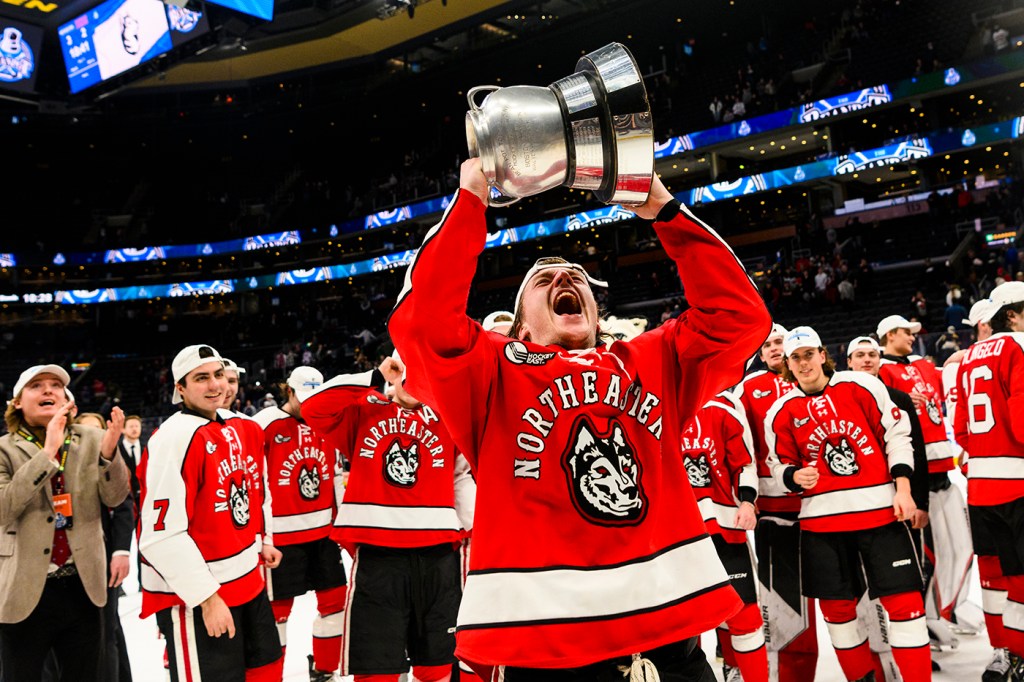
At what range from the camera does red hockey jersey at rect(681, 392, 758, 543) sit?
4879mm

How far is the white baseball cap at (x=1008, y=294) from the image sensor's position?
4941 mm

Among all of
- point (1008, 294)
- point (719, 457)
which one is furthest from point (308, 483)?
point (1008, 294)

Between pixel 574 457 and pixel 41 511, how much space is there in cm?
318

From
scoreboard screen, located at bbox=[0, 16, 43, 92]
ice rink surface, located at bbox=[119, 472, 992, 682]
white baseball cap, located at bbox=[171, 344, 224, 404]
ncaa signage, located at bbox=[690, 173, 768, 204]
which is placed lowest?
ice rink surface, located at bbox=[119, 472, 992, 682]

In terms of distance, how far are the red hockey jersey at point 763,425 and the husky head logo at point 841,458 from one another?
1.09 ft

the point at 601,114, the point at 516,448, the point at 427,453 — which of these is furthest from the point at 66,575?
the point at 601,114

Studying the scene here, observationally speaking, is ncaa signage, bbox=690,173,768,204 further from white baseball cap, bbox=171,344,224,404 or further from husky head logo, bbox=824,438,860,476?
white baseball cap, bbox=171,344,224,404

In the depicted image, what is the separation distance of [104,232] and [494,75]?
18.6 meters

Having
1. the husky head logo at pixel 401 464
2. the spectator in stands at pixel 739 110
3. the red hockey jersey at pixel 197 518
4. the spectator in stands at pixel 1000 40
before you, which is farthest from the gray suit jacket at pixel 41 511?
the spectator in stands at pixel 1000 40

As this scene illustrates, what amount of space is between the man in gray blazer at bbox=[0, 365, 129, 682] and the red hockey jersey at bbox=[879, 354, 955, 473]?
5.15 metres

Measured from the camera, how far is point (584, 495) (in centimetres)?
199

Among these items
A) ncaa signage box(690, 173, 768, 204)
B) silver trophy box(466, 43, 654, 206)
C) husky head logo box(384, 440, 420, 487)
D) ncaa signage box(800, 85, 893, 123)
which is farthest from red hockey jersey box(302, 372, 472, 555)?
ncaa signage box(690, 173, 768, 204)

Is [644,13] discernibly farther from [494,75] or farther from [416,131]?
[416,131]

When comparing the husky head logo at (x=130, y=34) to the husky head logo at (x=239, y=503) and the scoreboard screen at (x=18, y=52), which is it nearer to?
the scoreboard screen at (x=18, y=52)
